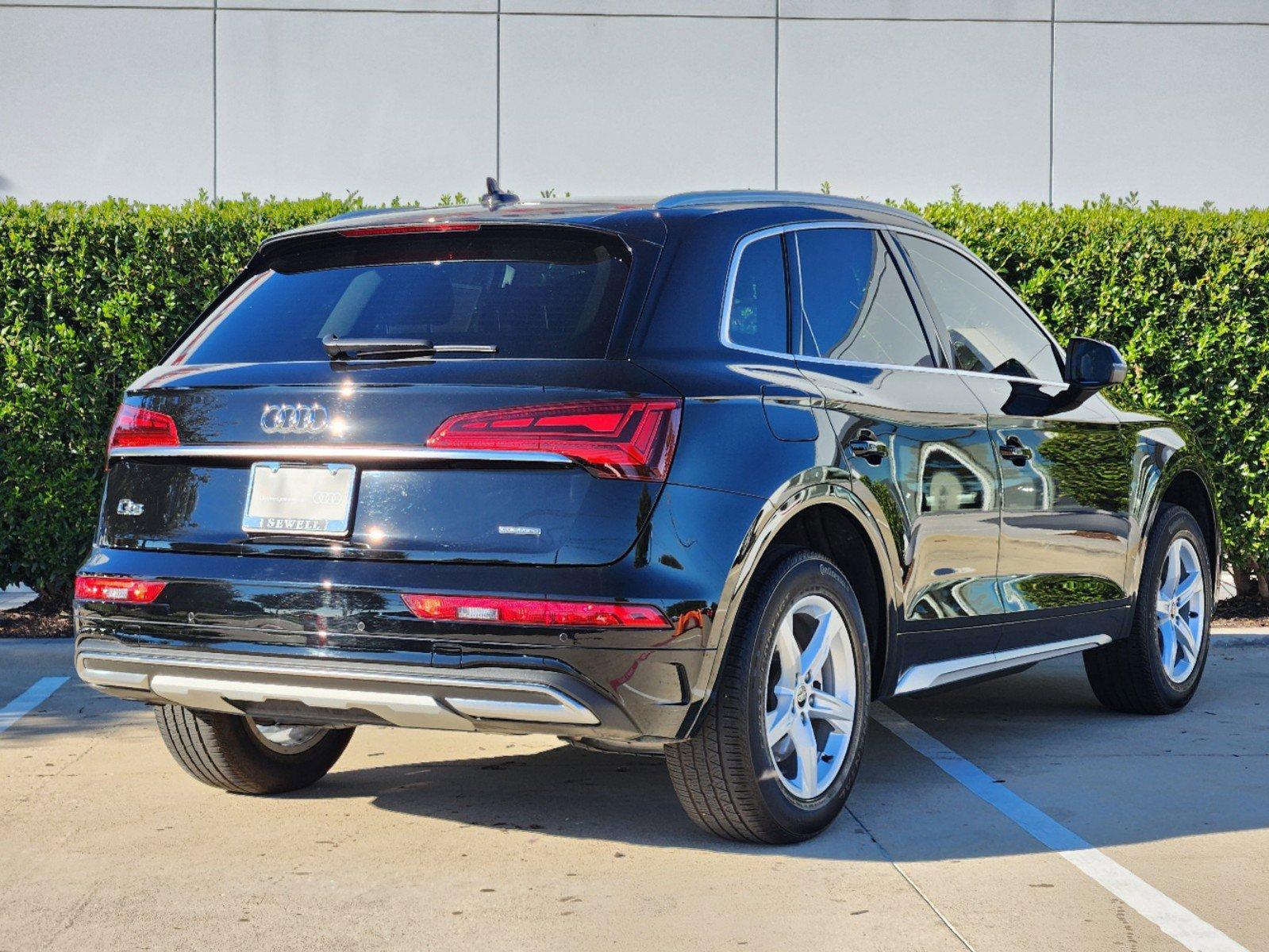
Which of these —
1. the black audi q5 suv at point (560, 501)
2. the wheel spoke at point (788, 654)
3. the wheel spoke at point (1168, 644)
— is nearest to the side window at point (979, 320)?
the black audi q5 suv at point (560, 501)

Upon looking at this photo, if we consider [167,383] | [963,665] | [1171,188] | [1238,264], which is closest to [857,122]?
[1171,188]

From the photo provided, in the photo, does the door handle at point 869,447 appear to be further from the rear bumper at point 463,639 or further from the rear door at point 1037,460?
the rear door at point 1037,460

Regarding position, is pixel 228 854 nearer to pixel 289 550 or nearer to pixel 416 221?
pixel 289 550

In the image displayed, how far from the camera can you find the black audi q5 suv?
13.0ft

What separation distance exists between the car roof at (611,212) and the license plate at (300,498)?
0.79 meters

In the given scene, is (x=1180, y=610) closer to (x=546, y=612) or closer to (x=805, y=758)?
(x=805, y=758)

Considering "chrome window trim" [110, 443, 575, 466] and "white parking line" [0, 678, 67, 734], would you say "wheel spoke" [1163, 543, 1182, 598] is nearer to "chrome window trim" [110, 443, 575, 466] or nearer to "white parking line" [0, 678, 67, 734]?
"chrome window trim" [110, 443, 575, 466]

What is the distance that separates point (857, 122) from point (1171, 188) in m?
2.44

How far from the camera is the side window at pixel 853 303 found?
4902mm

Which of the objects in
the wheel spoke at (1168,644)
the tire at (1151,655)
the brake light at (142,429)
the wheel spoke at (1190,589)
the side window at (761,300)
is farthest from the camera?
the wheel spoke at (1190,589)

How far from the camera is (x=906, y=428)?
196 inches

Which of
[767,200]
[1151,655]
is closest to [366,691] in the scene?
[767,200]

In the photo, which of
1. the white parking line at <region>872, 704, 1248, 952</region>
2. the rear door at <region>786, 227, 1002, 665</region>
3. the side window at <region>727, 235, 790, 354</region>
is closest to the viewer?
the white parking line at <region>872, 704, 1248, 952</region>

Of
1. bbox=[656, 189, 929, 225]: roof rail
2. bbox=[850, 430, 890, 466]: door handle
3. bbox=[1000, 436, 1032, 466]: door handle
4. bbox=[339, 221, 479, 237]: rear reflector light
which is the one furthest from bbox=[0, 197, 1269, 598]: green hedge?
bbox=[339, 221, 479, 237]: rear reflector light
